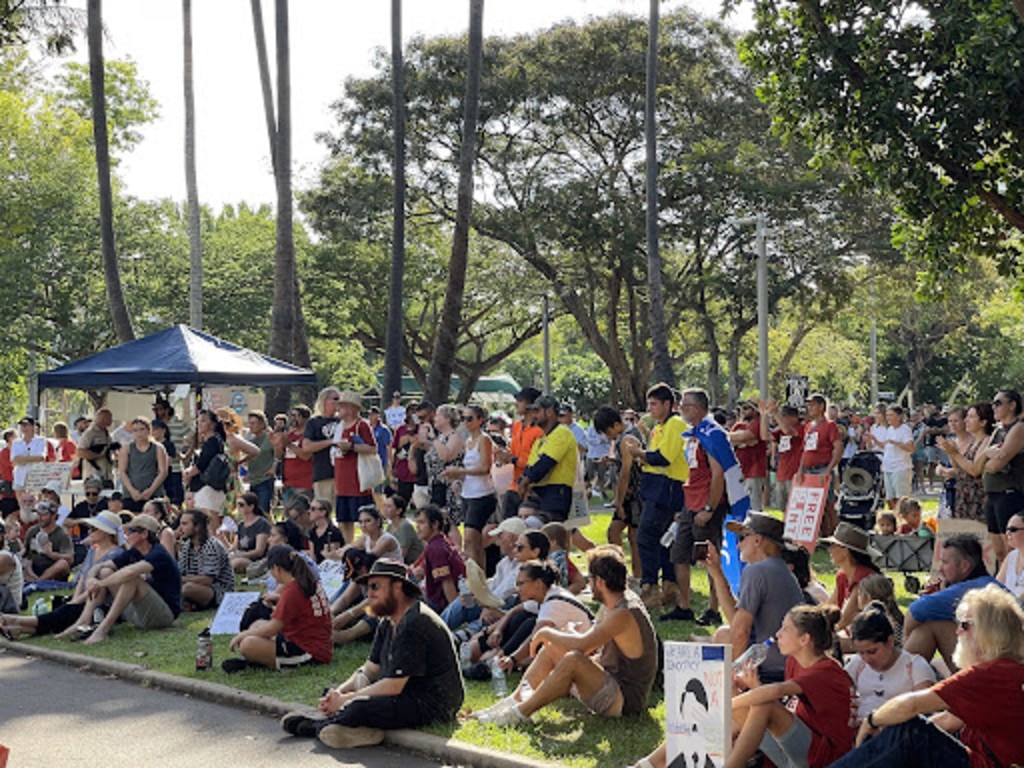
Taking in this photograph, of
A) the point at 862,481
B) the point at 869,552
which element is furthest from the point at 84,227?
the point at 869,552

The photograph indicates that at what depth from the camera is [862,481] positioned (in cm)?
1470

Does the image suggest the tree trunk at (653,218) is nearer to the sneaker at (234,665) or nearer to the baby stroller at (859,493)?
the baby stroller at (859,493)

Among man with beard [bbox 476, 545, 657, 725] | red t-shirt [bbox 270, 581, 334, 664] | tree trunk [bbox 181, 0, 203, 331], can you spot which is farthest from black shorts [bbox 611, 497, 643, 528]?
tree trunk [bbox 181, 0, 203, 331]

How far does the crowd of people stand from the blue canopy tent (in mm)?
639

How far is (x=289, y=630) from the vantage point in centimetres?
1080

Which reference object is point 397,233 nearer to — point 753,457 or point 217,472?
point 217,472

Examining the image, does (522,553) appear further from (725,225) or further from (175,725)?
(725,225)

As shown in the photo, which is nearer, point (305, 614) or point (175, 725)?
point (175, 725)

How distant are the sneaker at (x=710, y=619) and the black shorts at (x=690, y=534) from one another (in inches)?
19.4

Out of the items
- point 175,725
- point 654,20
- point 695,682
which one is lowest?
point 175,725

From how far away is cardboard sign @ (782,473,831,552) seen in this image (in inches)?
528

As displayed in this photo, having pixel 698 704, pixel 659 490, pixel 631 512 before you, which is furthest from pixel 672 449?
pixel 698 704

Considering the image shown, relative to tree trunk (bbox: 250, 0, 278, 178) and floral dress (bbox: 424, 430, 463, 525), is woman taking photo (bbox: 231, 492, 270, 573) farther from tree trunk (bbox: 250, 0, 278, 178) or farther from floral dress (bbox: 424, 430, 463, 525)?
tree trunk (bbox: 250, 0, 278, 178)

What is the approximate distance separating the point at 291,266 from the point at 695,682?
73.2 feet
